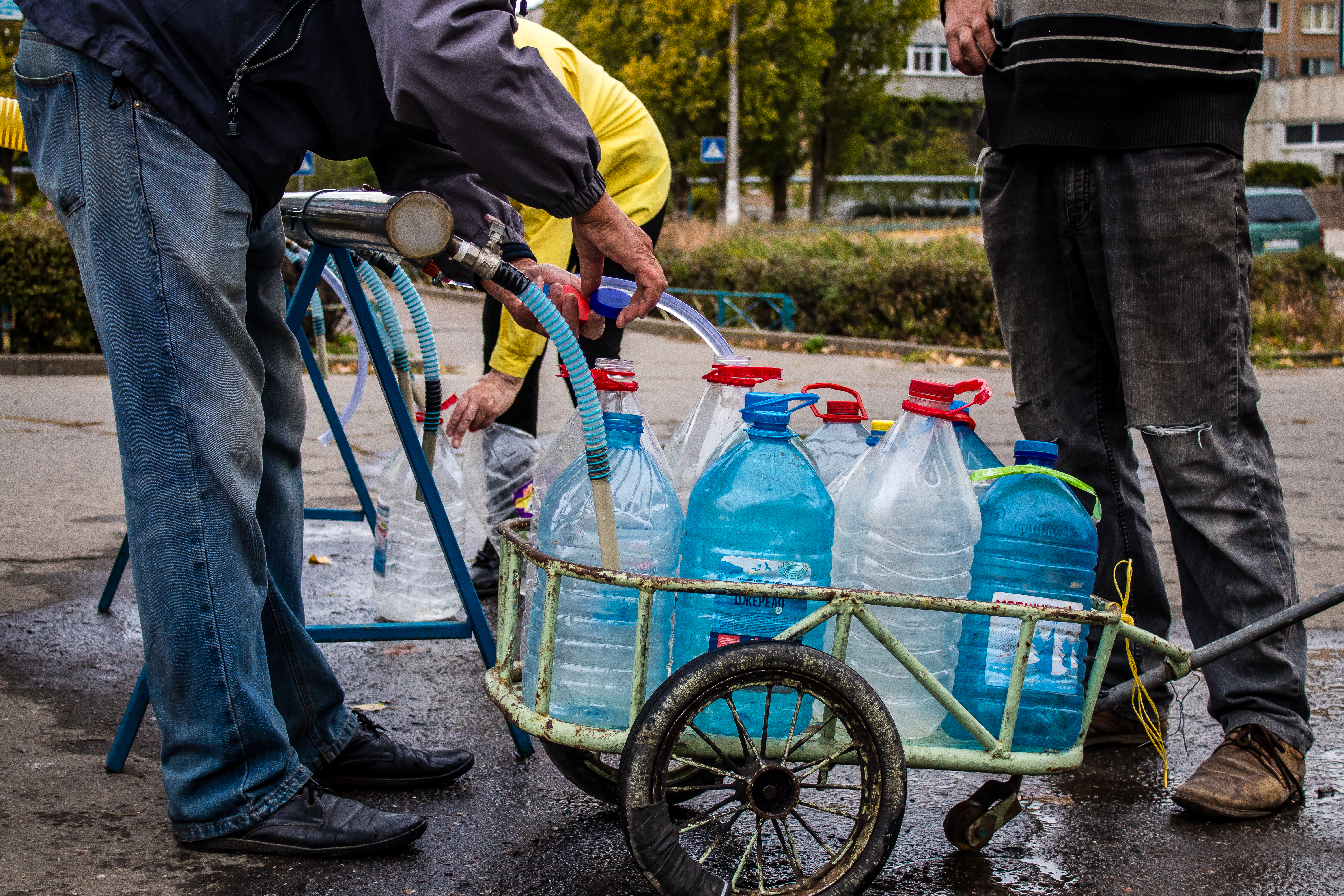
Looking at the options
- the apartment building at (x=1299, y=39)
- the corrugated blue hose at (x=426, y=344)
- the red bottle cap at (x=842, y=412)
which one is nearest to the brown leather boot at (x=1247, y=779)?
the red bottle cap at (x=842, y=412)

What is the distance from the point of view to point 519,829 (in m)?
2.23

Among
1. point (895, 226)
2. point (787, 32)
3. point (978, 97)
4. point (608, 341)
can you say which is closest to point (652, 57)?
point (787, 32)

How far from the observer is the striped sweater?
2.31 m

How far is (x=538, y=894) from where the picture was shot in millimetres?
1982

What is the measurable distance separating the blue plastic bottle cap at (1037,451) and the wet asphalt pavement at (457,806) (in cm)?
75

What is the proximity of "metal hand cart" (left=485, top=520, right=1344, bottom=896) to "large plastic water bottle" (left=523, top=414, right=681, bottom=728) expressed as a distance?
0.14 ft

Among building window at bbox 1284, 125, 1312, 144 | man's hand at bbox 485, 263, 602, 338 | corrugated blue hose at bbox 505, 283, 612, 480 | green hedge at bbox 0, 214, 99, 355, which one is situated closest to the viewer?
corrugated blue hose at bbox 505, 283, 612, 480

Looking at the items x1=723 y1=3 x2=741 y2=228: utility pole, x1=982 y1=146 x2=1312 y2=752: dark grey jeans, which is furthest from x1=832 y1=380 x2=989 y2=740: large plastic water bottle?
x1=723 y1=3 x2=741 y2=228: utility pole

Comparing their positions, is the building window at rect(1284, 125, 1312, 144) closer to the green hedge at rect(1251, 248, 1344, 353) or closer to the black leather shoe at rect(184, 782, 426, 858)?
the green hedge at rect(1251, 248, 1344, 353)

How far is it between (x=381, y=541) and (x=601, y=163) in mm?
1263

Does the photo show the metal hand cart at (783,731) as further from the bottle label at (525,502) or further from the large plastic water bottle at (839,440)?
the bottle label at (525,502)

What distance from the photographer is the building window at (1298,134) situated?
201 ft

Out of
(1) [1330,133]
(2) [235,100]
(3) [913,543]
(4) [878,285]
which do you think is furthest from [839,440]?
(1) [1330,133]

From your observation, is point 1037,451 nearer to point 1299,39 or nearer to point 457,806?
point 457,806
